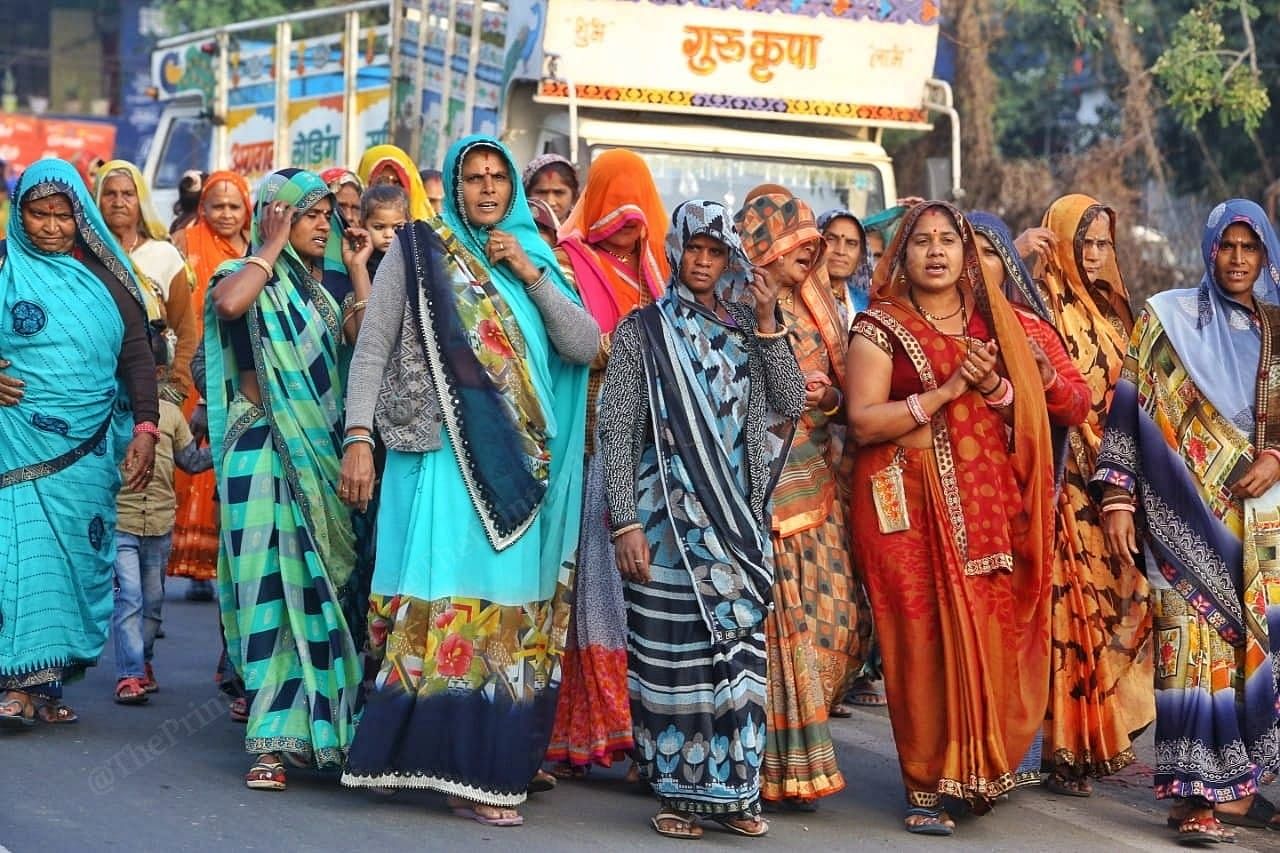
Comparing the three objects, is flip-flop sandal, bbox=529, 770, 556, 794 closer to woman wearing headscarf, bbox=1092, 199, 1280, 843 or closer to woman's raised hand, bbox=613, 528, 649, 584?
woman's raised hand, bbox=613, 528, 649, 584

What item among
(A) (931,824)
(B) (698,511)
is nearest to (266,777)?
(B) (698,511)

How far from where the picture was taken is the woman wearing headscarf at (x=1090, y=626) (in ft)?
21.0

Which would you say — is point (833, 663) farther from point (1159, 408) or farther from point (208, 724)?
point (208, 724)

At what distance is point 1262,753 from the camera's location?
5902 mm

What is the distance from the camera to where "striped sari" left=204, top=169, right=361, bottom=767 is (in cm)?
591

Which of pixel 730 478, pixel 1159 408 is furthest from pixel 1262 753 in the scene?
pixel 730 478

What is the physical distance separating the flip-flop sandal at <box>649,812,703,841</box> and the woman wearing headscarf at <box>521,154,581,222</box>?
298cm

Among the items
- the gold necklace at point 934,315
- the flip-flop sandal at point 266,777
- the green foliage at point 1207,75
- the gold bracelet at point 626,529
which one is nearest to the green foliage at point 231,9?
the green foliage at point 1207,75

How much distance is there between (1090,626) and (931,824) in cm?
105

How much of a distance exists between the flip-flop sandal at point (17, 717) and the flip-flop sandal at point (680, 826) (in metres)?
2.29

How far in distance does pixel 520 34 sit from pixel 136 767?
5931mm

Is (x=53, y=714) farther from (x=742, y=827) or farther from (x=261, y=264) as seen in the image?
(x=742, y=827)

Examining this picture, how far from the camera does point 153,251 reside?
28.0ft

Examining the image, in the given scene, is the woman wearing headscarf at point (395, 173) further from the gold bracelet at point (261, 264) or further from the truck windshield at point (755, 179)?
the truck windshield at point (755, 179)
